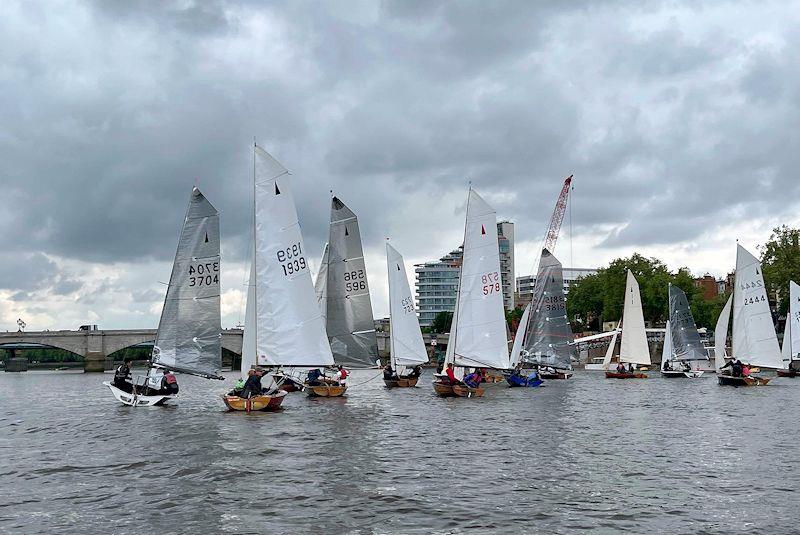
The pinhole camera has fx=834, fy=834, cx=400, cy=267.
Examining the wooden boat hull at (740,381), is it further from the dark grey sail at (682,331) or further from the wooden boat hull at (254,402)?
the wooden boat hull at (254,402)

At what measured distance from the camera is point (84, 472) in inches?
1087

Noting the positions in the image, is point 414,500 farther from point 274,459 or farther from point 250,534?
point 274,459

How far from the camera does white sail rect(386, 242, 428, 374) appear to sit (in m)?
70.4

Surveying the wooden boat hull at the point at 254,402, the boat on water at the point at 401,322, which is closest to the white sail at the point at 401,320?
the boat on water at the point at 401,322

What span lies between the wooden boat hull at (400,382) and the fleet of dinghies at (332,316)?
11cm

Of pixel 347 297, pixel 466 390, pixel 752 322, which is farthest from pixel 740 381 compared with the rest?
pixel 347 297

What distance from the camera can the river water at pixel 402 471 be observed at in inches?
800

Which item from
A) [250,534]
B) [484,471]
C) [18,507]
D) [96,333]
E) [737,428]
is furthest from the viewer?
[96,333]

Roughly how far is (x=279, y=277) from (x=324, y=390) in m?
14.5

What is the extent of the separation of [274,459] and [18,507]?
9375mm

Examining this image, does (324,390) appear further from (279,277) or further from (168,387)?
(279,277)

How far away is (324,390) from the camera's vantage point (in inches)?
2285

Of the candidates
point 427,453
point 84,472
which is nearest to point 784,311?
point 427,453

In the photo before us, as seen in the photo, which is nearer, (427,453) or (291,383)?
(427,453)
